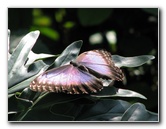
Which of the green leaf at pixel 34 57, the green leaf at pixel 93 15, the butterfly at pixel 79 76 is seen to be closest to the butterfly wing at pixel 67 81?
the butterfly at pixel 79 76

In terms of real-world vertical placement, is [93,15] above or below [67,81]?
above

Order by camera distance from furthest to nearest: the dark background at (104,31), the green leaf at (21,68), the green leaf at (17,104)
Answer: the dark background at (104,31) → the green leaf at (21,68) → the green leaf at (17,104)

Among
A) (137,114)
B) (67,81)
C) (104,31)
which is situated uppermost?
(104,31)

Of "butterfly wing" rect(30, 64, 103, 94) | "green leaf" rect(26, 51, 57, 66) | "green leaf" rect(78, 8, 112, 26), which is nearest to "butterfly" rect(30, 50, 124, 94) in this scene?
"butterfly wing" rect(30, 64, 103, 94)

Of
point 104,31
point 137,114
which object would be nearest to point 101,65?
point 137,114

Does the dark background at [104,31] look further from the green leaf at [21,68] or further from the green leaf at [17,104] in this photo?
the green leaf at [17,104]

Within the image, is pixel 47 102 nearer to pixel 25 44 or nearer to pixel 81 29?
pixel 25 44

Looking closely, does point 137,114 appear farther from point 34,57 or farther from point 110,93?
point 34,57

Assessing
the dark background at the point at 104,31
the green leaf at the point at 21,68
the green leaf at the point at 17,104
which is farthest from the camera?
the dark background at the point at 104,31
